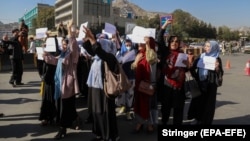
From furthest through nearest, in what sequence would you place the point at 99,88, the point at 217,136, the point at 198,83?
the point at 198,83
the point at 99,88
the point at 217,136

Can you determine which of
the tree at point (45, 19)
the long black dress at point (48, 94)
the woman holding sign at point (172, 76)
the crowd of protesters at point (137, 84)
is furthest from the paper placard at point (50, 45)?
the tree at point (45, 19)

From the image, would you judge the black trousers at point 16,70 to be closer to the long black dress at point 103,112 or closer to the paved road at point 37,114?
the paved road at point 37,114

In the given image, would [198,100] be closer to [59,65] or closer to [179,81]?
[179,81]

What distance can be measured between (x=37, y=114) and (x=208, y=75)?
3.98 metres

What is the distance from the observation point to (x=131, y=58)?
24.8 feet

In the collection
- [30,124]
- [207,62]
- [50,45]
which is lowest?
[30,124]

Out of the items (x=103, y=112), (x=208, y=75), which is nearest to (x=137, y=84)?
(x=103, y=112)

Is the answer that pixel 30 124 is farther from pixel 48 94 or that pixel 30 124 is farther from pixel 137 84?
pixel 137 84

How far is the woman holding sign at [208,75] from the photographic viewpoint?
6480mm

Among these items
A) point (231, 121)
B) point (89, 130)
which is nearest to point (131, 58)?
point (89, 130)

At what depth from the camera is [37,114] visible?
817 centimetres

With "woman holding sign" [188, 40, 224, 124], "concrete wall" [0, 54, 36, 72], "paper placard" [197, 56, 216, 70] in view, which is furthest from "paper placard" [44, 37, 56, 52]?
"concrete wall" [0, 54, 36, 72]

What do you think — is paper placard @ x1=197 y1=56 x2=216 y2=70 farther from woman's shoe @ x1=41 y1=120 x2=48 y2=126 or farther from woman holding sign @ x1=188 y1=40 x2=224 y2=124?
woman's shoe @ x1=41 y1=120 x2=48 y2=126

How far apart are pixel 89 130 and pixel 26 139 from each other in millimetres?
1192
